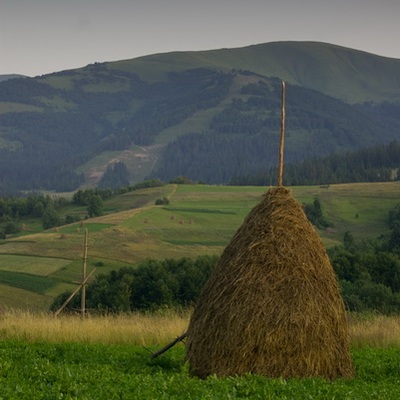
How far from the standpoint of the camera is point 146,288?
7438 cm

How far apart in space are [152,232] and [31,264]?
28397mm

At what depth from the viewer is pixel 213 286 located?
1673 cm

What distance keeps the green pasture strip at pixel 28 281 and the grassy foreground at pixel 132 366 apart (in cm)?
7132

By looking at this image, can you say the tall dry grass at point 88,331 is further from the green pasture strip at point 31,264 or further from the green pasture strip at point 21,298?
the green pasture strip at point 31,264

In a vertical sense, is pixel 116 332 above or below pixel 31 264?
above

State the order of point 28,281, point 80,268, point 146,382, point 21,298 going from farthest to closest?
point 80,268, point 28,281, point 21,298, point 146,382

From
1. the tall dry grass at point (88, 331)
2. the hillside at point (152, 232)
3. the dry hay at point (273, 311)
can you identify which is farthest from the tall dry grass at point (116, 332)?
the hillside at point (152, 232)

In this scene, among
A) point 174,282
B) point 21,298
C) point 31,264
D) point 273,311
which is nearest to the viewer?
point 273,311

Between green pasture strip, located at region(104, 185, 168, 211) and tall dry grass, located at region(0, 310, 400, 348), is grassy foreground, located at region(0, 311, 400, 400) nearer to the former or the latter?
tall dry grass, located at region(0, 310, 400, 348)

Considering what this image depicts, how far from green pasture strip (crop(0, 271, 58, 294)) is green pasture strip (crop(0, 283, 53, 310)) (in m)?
0.85

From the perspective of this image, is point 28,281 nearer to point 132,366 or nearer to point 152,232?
point 152,232

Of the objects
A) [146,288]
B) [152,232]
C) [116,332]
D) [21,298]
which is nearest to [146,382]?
[116,332]

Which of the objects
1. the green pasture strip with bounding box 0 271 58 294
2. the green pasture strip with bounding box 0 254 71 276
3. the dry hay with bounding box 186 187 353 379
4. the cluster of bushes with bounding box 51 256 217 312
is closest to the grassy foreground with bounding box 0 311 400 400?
the dry hay with bounding box 186 187 353 379

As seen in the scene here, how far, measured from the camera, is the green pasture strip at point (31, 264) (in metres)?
101
